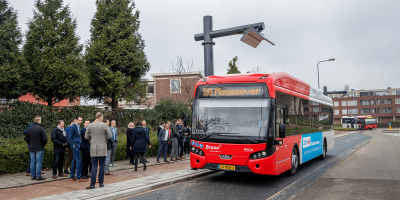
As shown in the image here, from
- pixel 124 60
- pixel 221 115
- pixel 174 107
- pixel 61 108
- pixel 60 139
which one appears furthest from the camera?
pixel 174 107

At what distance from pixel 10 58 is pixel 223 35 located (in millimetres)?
8444

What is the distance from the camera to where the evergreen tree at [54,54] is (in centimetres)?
1384

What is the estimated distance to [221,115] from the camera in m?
8.29

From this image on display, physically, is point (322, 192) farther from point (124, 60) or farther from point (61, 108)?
point (124, 60)

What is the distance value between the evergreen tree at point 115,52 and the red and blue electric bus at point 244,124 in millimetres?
A: 10335

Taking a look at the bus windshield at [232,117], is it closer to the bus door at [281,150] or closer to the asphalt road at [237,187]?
the bus door at [281,150]

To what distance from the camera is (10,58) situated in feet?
38.9

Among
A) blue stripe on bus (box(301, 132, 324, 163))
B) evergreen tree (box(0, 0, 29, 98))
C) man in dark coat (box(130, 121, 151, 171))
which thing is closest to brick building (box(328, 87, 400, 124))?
blue stripe on bus (box(301, 132, 324, 163))

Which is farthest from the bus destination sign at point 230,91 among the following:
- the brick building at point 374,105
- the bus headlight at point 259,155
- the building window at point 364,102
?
the building window at point 364,102

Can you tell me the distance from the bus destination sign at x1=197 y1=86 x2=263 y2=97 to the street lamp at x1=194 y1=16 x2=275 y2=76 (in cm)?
144

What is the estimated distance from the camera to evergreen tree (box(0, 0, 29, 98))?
11.6 m

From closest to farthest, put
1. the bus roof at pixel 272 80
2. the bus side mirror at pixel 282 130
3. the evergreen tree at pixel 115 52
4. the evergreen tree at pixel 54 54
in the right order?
the bus side mirror at pixel 282 130 < the bus roof at pixel 272 80 < the evergreen tree at pixel 54 54 < the evergreen tree at pixel 115 52

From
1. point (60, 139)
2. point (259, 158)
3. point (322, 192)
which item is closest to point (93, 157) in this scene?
point (60, 139)

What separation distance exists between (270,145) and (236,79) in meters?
2.09
